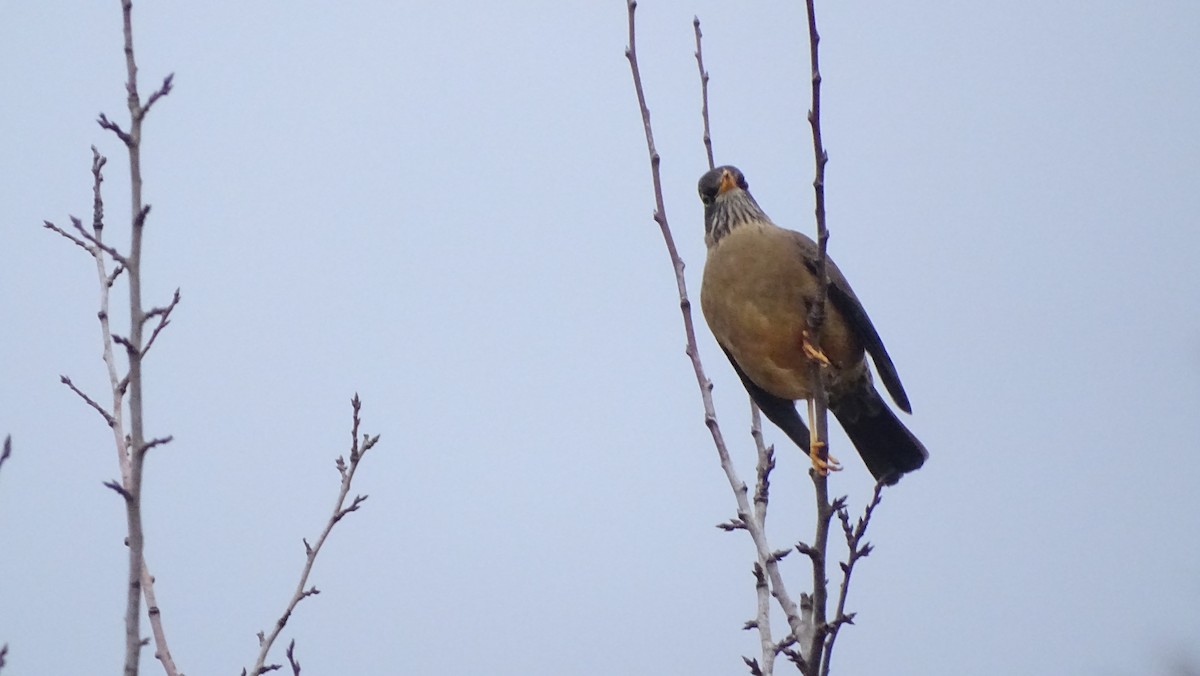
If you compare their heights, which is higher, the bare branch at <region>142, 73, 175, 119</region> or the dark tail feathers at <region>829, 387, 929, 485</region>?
the dark tail feathers at <region>829, 387, 929, 485</region>

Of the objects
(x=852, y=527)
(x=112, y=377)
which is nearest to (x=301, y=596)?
(x=112, y=377)

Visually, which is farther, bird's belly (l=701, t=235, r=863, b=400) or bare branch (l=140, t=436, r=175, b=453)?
bird's belly (l=701, t=235, r=863, b=400)

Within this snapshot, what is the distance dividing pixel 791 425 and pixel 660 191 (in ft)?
6.68

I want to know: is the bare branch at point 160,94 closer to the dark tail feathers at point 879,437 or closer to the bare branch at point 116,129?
Answer: the bare branch at point 116,129

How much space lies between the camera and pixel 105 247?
2.80 m

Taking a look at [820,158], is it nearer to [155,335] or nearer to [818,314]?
[818,314]

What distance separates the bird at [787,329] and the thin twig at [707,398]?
42.5 inches

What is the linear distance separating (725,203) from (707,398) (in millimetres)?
2281

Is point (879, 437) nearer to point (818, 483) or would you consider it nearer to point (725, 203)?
point (725, 203)

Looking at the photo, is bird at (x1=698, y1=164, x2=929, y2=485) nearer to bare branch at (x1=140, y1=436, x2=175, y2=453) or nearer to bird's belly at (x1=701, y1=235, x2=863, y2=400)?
bird's belly at (x1=701, y1=235, x2=863, y2=400)

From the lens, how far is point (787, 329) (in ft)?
16.0

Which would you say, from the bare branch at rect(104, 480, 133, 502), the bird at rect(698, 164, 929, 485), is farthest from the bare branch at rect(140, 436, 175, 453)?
the bird at rect(698, 164, 929, 485)

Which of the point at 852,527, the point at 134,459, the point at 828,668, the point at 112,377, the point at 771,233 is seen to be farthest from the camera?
the point at 771,233

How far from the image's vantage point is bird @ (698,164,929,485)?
16.2 ft
